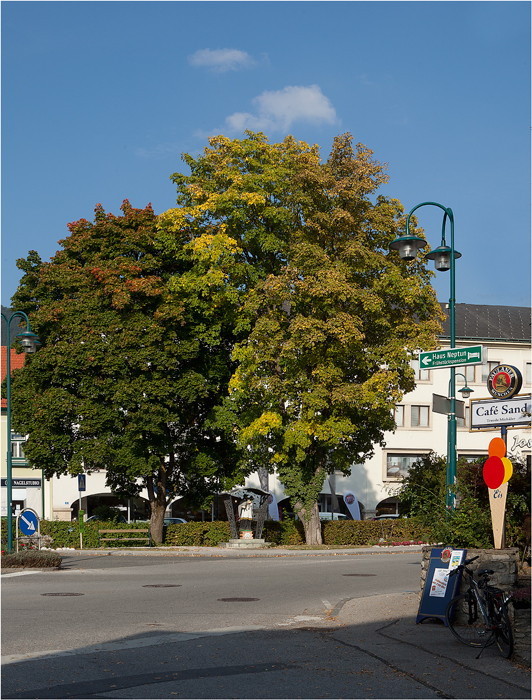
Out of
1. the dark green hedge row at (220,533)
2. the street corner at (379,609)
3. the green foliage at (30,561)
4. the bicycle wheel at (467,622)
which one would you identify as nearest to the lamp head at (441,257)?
the street corner at (379,609)

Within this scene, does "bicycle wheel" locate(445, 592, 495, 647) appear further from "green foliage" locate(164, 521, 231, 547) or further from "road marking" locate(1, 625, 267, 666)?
"green foliage" locate(164, 521, 231, 547)

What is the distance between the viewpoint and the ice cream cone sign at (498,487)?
11219mm

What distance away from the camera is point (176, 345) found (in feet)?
111

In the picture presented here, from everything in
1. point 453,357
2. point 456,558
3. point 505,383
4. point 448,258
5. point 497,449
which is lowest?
point 456,558

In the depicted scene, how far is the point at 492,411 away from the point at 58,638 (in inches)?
284

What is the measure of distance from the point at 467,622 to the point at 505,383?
13.1 ft

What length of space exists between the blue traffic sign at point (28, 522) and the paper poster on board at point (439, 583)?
48.1 feet

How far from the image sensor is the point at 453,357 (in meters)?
14.0

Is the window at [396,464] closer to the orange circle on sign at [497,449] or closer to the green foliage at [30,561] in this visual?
the green foliage at [30,561]

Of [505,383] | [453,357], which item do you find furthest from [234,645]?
[453,357]

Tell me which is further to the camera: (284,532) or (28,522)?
(284,532)

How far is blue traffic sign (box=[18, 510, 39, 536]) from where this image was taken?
2292 centimetres

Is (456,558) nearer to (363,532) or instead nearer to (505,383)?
(505,383)

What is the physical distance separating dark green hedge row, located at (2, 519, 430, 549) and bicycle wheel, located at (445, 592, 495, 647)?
23.9 meters
